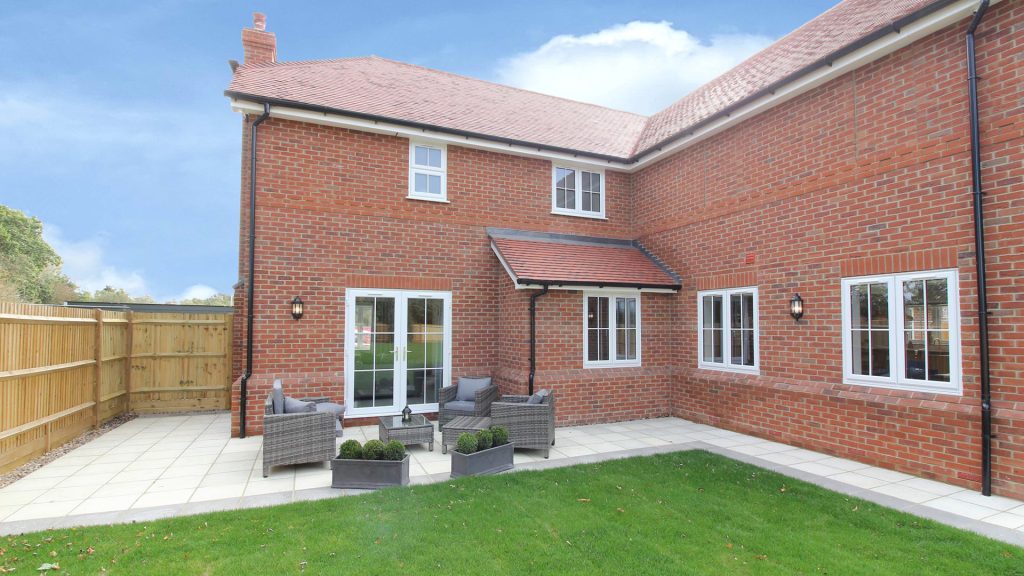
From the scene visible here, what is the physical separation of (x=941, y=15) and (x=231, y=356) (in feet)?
40.7

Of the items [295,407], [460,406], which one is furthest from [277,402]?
[460,406]

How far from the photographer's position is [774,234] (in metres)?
7.87

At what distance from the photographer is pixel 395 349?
909cm

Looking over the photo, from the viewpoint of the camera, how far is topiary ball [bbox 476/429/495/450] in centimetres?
606

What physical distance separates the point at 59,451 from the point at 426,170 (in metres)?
7.14

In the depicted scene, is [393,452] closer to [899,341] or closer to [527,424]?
[527,424]

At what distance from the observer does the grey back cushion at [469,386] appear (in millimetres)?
8836

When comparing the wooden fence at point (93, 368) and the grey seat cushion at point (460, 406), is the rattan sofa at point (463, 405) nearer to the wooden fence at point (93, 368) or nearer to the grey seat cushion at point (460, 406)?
→ the grey seat cushion at point (460, 406)

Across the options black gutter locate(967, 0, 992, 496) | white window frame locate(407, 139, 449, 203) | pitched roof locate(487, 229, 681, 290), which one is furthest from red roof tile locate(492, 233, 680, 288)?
black gutter locate(967, 0, 992, 496)

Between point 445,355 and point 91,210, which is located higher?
point 91,210

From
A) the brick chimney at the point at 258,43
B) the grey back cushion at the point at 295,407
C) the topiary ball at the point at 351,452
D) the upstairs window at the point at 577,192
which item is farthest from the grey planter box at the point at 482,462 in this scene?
the brick chimney at the point at 258,43

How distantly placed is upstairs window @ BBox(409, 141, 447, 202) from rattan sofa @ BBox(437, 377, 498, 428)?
3.77 m

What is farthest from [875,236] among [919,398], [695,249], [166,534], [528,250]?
[166,534]

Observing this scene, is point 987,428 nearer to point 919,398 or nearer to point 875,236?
point 919,398
